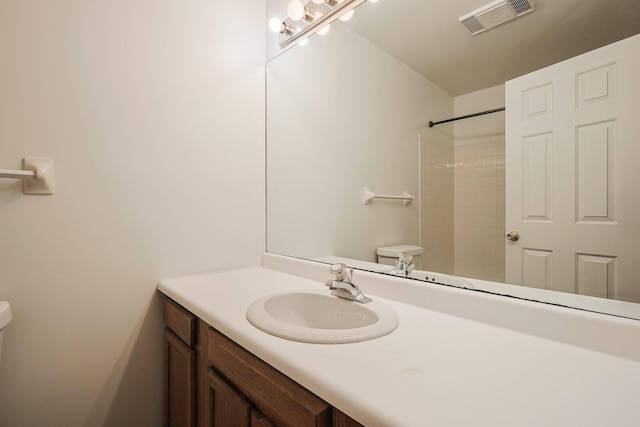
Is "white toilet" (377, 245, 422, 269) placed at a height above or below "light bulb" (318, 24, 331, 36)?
below

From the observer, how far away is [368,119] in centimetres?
124

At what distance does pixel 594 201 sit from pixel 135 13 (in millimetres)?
1585

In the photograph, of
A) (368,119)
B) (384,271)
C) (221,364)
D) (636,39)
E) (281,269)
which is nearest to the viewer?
(636,39)

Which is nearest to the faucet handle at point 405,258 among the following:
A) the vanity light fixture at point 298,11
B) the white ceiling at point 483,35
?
the white ceiling at point 483,35

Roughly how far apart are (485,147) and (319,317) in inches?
29.0

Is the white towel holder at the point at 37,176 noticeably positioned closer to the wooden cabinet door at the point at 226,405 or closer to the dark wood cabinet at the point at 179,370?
the dark wood cabinet at the point at 179,370

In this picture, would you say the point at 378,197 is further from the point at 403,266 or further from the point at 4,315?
the point at 4,315

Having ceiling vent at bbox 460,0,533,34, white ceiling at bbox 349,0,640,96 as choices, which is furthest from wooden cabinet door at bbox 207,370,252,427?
ceiling vent at bbox 460,0,533,34

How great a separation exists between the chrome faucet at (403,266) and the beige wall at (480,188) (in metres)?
0.15

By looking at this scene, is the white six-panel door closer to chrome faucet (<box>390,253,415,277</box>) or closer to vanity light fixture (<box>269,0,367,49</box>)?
chrome faucet (<box>390,253,415,277</box>)

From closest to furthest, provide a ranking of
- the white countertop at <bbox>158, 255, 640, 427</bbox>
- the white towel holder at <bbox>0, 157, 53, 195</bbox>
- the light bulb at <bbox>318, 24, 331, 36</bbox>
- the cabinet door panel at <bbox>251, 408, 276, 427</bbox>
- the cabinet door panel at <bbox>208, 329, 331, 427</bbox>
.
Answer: the white countertop at <bbox>158, 255, 640, 427</bbox>, the cabinet door panel at <bbox>208, 329, 331, 427</bbox>, the cabinet door panel at <bbox>251, 408, 276, 427</bbox>, the white towel holder at <bbox>0, 157, 53, 195</bbox>, the light bulb at <bbox>318, 24, 331, 36</bbox>

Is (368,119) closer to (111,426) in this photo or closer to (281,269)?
(281,269)

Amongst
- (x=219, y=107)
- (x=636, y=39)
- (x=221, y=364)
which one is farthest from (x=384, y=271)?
(x=219, y=107)

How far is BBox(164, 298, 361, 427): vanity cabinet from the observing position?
55cm
